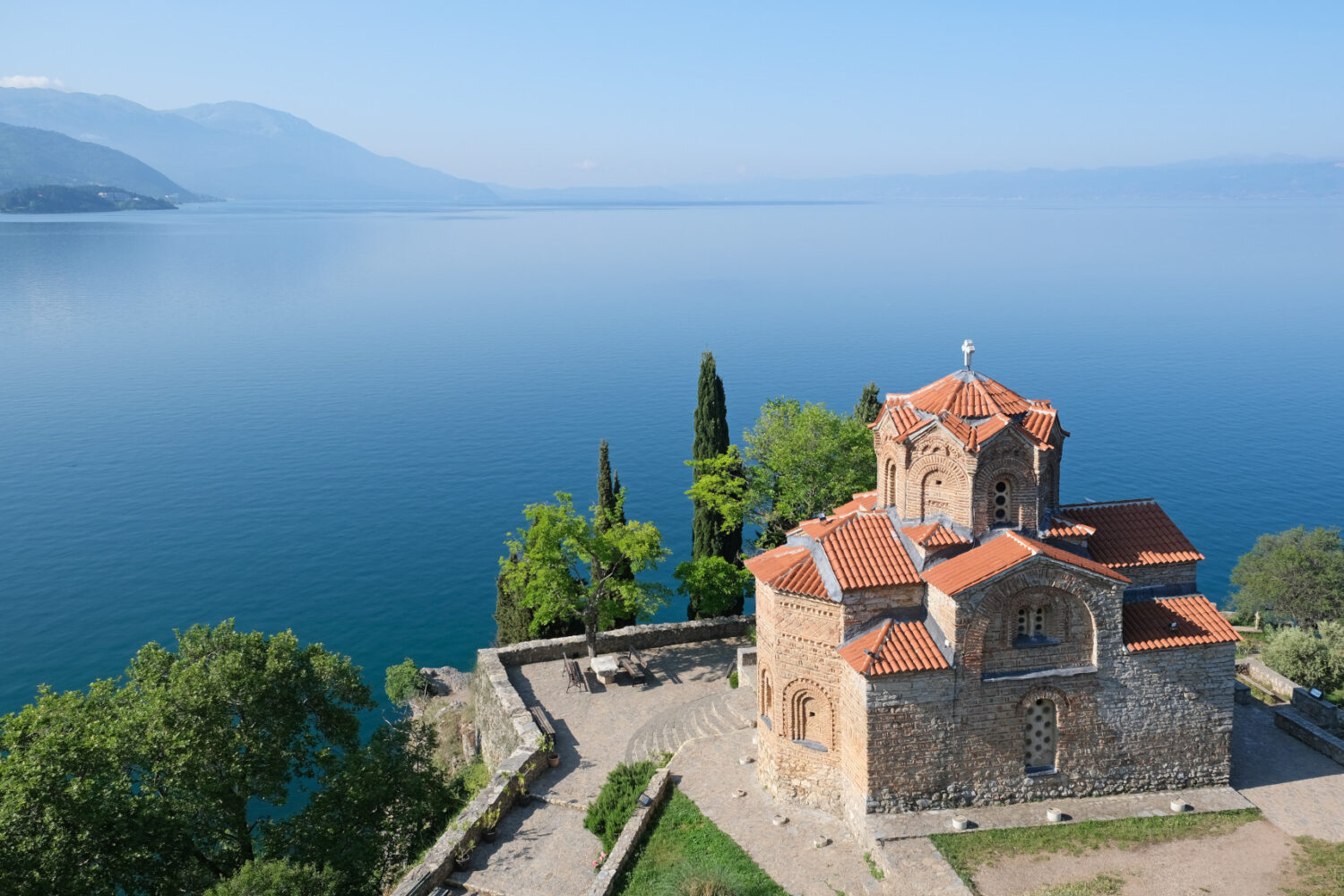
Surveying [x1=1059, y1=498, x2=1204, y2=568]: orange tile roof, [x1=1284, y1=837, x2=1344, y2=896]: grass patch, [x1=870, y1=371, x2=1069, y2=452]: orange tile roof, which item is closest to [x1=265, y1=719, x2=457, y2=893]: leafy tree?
[x1=870, y1=371, x2=1069, y2=452]: orange tile roof

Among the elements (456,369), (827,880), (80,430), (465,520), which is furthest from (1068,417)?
(80,430)

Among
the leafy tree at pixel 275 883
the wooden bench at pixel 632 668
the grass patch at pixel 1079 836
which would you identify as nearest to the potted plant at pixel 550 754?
the wooden bench at pixel 632 668

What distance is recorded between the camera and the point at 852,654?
71.5ft

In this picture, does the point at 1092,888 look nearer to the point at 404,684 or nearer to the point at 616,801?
the point at 616,801

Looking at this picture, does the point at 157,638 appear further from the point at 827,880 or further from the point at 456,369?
the point at 456,369

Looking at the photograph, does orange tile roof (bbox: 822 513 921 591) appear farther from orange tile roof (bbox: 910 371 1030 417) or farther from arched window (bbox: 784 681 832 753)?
orange tile roof (bbox: 910 371 1030 417)

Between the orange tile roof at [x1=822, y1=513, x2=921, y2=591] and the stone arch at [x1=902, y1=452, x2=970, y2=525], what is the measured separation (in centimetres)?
85

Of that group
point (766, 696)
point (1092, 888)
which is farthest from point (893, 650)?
point (1092, 888)

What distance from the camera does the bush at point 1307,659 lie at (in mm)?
31688

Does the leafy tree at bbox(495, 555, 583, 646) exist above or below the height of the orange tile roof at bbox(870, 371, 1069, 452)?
below

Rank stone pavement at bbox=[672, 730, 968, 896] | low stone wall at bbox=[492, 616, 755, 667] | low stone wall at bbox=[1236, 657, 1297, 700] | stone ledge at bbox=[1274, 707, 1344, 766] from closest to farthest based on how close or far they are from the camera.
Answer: stone pavement at bbox=[672, 730, 968, 896]
stone ledge at bbox=[1274, 707, 1344, 766]
low stone wall at bbox=[1236, 657, 1297, 700]
low stone wall at bbox=[492, 616, 755, 667]

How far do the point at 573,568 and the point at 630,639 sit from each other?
327 centimetres

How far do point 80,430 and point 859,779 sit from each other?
71.2 m

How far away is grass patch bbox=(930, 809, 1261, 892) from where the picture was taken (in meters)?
21.0
